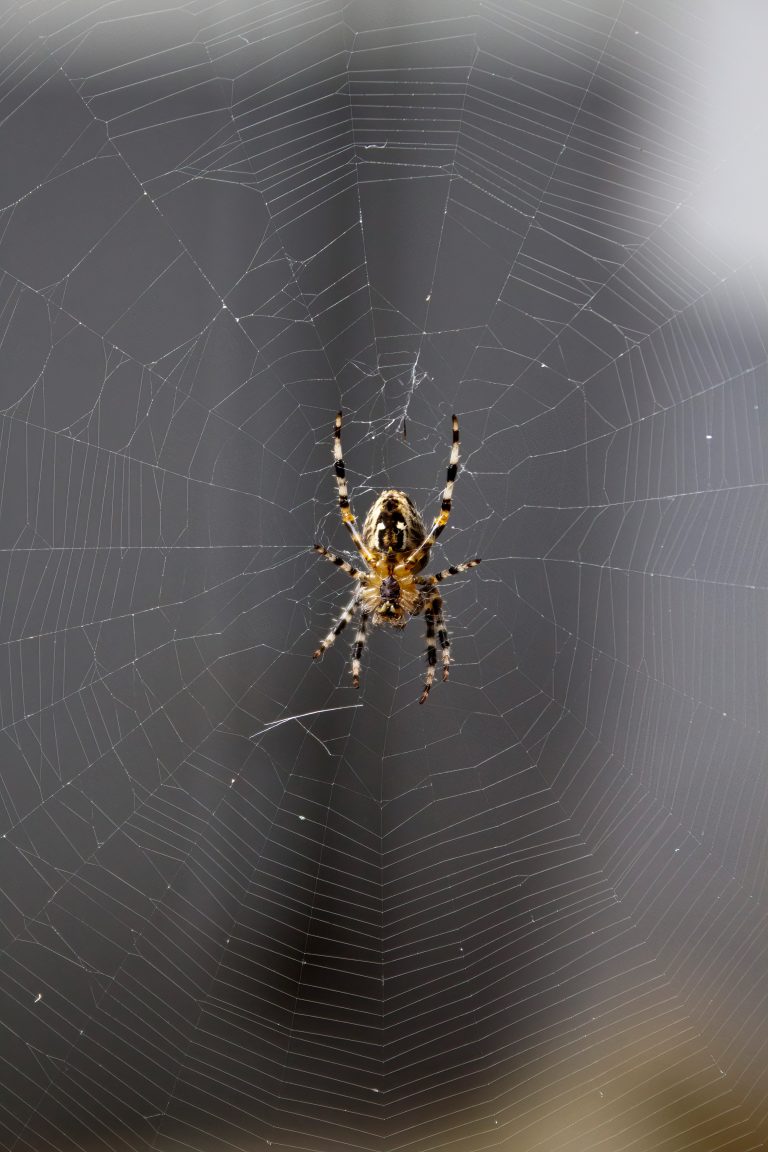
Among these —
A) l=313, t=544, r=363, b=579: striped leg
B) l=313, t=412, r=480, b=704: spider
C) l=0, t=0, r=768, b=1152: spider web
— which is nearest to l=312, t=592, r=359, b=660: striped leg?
l=313, t=412, r=480, b=704: spider

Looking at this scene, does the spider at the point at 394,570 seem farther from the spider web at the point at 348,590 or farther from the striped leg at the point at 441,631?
the spider web at the point at 348,590

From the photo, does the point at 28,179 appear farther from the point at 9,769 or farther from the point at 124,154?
the point at 9,769

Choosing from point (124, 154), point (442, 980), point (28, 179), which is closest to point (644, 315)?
point (124, 154)

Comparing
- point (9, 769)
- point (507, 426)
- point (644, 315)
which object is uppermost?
point (644, 315)

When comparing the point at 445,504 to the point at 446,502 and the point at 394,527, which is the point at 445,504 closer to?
the point at 446,502

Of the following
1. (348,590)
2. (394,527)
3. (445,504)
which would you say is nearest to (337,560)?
(394,527)

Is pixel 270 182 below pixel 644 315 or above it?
above

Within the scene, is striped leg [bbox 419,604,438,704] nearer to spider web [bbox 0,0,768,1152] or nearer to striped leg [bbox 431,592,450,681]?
striped leg [bbox 431,592,450,681]
